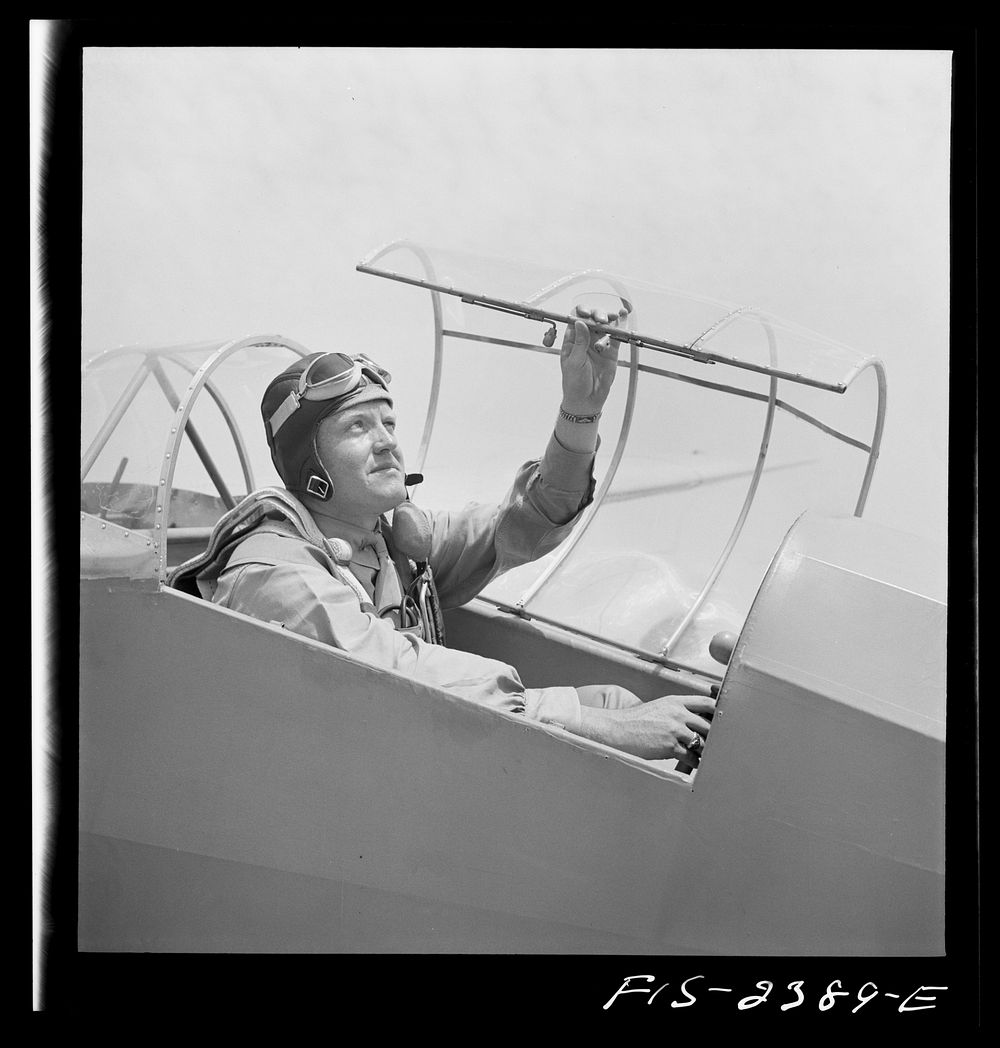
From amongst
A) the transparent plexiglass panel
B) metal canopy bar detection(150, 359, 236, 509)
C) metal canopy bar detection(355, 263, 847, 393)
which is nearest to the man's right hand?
metal canopy bar detection(355, 263, 847, 393)

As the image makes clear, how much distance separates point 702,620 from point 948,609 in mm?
774

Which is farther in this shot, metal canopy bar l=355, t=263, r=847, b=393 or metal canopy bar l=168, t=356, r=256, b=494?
metal canopy bar l=168, t=356, r=256, b=494

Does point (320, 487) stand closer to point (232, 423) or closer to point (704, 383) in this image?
point (232, 423)

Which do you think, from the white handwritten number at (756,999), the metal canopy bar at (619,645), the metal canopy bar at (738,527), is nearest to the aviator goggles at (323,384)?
the metal canopy bar at (619,645)

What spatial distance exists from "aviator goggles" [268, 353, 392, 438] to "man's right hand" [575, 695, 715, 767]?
71cm

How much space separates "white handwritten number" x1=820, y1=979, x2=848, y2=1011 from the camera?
5.08ft

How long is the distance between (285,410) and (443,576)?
50 cm

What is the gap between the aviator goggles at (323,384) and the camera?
75.2 inches

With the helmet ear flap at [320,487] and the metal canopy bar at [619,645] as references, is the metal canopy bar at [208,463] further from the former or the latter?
the metal canopy bar at [619,645]

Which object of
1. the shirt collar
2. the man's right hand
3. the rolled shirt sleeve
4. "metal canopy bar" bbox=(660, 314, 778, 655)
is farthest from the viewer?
"metal canopy bar" bbox=(660, 314, 778, 655)

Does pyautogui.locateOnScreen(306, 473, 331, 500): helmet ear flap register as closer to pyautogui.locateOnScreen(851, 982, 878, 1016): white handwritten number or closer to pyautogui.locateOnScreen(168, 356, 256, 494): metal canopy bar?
pyautogui.locateOnScreen(168, 356, 256, 494): metal canopy bar

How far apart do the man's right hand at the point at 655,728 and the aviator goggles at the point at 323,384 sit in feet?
2.34

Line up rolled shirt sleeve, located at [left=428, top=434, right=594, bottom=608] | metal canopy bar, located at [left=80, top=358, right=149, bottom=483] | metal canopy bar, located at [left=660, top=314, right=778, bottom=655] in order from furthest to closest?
metal canopy bar, located at [left=660, top=314, right=778, bottom=655] → rolled shirt sleeve, located at [left=428, top=434, right=594, bottom=608] → metal canopy bar, located at [left=80, top=358, right=149, bottom=483]

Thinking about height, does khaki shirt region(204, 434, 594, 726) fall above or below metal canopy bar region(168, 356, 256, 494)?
below
